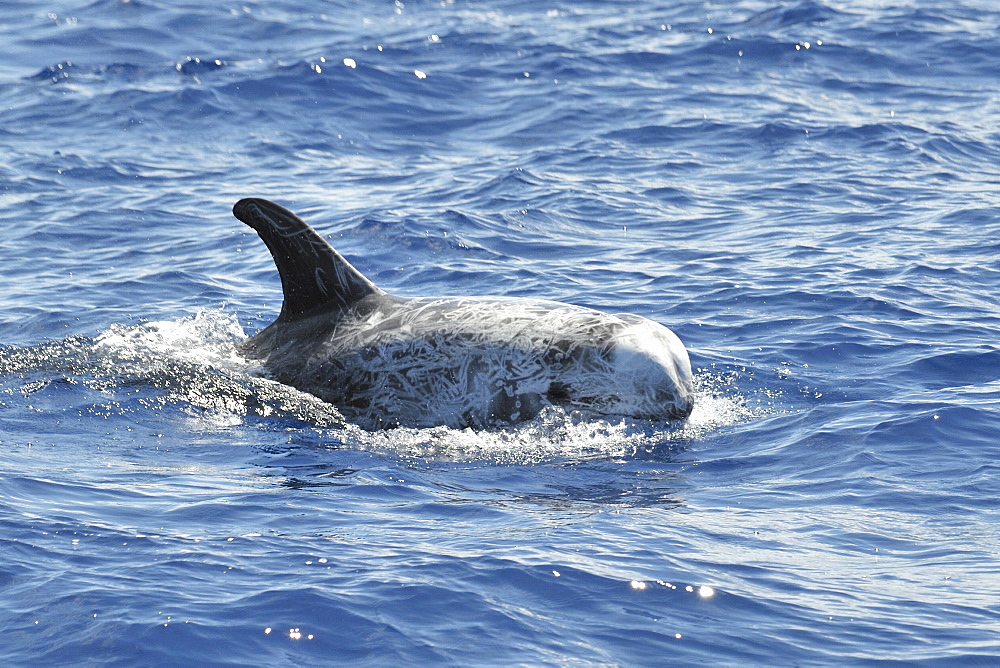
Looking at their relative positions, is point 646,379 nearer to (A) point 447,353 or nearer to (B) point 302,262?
(A) point 447,353

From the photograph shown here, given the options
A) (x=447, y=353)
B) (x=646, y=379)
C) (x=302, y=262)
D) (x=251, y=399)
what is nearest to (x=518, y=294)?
(x=302, y=262)

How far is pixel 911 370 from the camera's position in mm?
12570

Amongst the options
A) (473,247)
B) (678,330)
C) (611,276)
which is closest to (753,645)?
(678,330)

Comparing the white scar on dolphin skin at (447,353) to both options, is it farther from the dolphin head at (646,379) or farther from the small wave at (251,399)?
the small wave at (251,399)

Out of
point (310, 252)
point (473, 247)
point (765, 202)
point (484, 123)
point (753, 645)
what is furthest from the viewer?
point (484, 123)

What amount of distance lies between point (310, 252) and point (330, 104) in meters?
13.4

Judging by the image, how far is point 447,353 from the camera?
1116 centimetres

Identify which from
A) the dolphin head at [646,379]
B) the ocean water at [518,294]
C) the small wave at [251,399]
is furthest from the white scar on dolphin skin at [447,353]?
the ocean water at [518,294]

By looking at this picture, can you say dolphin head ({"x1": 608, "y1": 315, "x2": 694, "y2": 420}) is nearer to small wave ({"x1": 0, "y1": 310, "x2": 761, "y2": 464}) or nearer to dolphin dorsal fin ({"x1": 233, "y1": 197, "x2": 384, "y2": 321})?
small wave ({"x1": 0, "y1": 310, "x2": 761, "y2": 464})

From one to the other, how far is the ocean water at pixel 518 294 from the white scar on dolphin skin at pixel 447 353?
0.26 metres

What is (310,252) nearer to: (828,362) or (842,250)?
(828,362)

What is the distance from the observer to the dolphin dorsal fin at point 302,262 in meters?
11.8

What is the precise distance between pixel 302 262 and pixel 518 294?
3.95 meters

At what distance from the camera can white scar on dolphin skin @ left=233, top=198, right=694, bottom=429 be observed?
10680 mm
